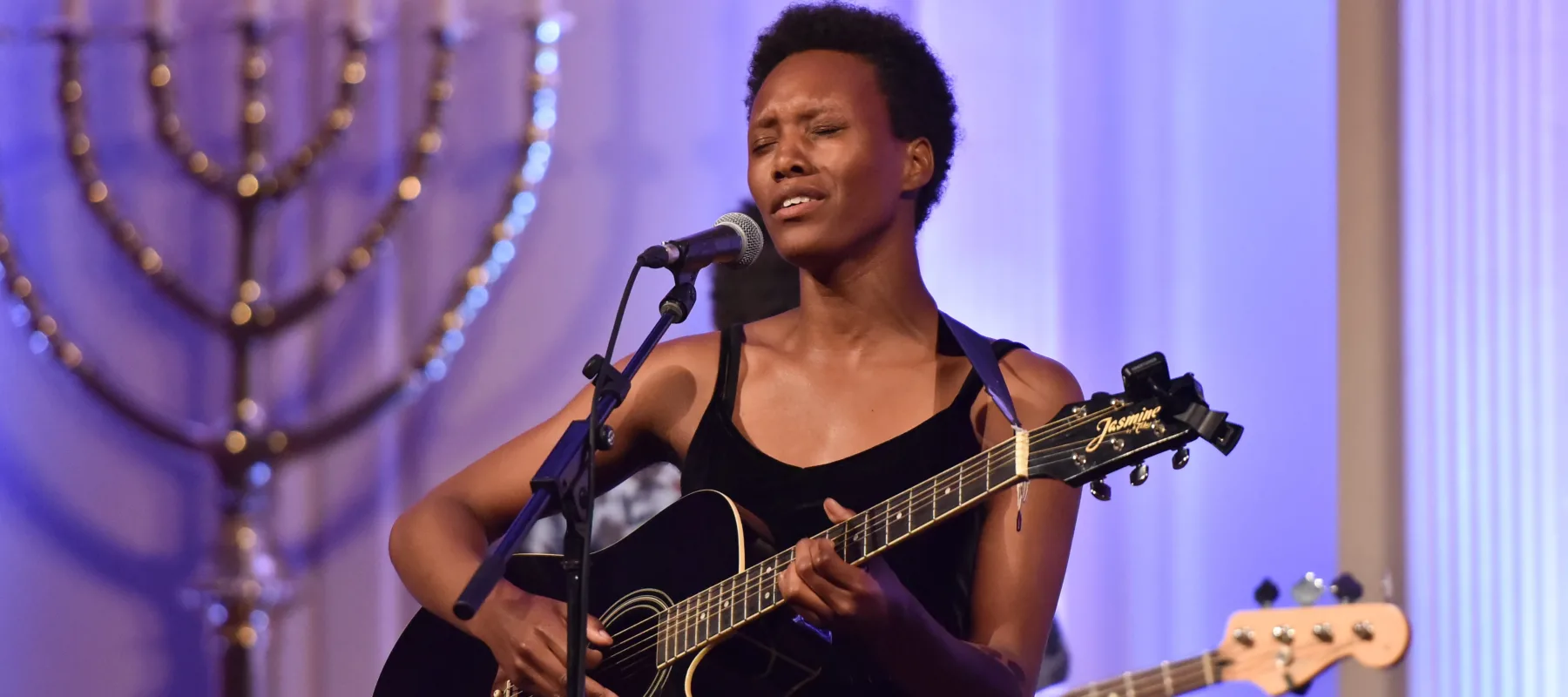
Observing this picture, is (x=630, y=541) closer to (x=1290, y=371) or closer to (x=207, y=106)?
(x=1290, y=371)

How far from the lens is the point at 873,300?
2.13 m

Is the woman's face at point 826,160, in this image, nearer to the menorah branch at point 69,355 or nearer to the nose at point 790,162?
the nose at point 790,162

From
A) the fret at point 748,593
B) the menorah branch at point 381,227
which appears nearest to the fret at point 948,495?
the fret at point 748,593

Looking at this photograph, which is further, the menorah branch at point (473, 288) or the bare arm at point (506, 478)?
the menorah branch at point (473, 288)

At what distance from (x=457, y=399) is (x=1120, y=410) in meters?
2.20

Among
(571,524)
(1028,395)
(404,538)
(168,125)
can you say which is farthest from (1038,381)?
(168,125)

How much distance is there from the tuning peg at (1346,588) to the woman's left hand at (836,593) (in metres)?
0.46

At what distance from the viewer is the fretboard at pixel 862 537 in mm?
1786

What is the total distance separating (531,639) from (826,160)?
2.25 feet

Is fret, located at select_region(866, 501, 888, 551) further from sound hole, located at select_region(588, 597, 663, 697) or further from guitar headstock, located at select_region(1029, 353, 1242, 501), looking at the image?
sound hole, located at select_region(588, 597, 663, 697)

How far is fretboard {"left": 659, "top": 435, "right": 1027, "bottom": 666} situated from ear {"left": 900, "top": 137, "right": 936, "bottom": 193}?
0.45m

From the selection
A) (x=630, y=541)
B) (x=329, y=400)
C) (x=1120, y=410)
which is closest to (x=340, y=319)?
(x=329, y=400)

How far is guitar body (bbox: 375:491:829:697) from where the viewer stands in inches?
74.5

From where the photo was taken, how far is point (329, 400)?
358 cm
